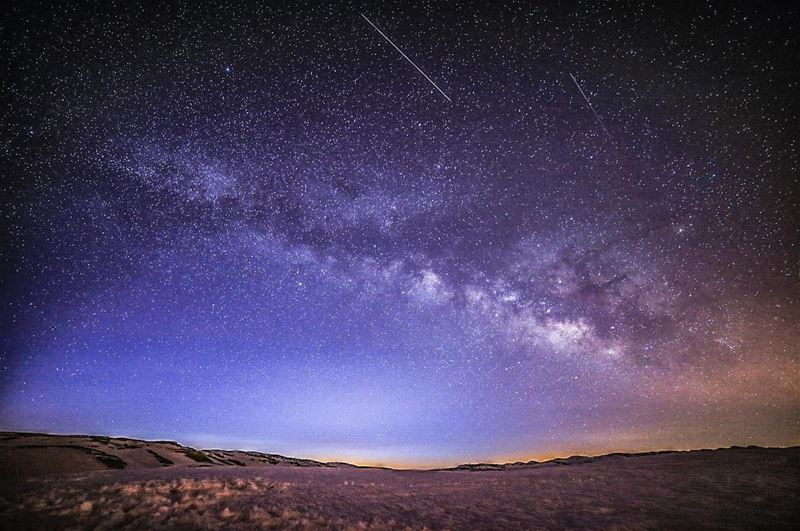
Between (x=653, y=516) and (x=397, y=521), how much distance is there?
731cm

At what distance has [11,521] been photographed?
8359 mm

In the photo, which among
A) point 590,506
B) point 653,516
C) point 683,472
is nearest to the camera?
point 653,516

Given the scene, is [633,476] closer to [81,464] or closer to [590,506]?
[590,506]

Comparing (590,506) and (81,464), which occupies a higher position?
(590,506)

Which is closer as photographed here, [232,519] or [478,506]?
[232,519]

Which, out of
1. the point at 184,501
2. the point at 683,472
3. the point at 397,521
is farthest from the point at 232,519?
the point at 683,472

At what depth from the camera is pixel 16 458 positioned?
25.0m

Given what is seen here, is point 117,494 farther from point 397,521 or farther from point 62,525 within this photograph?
point 397,521

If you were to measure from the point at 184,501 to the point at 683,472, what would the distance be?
74.2ft

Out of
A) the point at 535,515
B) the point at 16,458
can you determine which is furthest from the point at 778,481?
the point at 16,458

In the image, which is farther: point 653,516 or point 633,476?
point 633,476

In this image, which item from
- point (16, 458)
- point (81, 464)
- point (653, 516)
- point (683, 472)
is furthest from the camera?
point (81, 464)

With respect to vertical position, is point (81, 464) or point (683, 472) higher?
point (683, 472)

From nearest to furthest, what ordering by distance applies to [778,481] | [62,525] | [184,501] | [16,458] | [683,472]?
[62,525] → [184,501] → [778,481] → [683,472] → [16,458]
